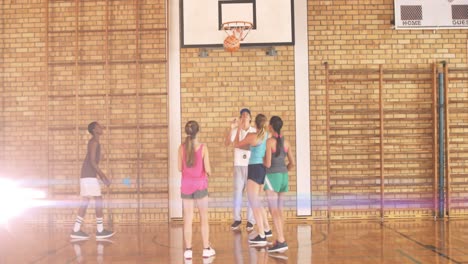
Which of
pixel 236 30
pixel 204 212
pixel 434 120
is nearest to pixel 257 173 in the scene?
pixel 204 212

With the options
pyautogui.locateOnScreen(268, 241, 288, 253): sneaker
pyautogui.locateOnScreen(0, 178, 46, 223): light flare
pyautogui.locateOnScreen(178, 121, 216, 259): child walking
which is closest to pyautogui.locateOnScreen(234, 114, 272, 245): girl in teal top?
pyautogui.locateOnScreen(268, 241, 288, 253): sneaker

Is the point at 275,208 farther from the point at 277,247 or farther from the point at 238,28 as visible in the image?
the point at 238,28

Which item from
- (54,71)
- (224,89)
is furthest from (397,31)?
(54,71)

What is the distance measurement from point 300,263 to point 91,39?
607 cm

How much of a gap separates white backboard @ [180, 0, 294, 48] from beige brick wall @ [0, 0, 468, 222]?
1.20 ft

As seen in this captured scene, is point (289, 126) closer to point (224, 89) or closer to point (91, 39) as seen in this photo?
point (224, 89)

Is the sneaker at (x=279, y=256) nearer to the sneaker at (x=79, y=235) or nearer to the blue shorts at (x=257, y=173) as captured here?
the blue shorts at (x=257, y=173)

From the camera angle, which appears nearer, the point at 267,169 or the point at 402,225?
the point at 267,169

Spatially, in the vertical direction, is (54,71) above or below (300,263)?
above

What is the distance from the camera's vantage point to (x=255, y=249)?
7105mm

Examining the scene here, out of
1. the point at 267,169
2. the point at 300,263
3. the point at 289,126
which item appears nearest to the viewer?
the point at 300,263

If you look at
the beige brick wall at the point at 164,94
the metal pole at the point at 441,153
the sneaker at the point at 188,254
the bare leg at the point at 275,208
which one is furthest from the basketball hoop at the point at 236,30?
the sneaker at the point at 188,254

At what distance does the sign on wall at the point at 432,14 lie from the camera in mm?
9945

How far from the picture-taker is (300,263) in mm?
6215
